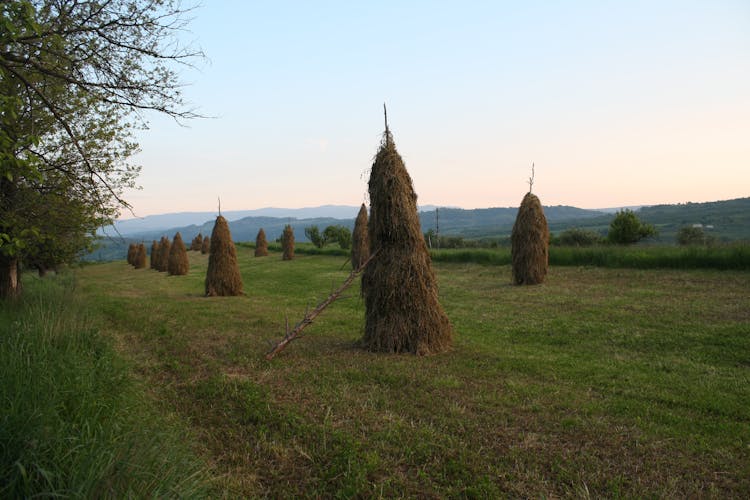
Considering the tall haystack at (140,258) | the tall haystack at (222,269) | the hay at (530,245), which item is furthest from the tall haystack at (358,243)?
the tall haystack at (140,258)

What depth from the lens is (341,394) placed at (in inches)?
216

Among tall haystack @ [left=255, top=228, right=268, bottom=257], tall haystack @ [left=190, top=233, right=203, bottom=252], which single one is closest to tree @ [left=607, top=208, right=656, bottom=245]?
tall haystack @ [left=255, top=228, right=268, bottom=257]

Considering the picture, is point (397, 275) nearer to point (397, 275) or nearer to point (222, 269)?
point (397, 275)

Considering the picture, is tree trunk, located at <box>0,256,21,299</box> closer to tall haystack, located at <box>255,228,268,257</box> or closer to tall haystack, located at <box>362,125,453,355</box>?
tall haystack, located at <box>362,125,453,355</box>

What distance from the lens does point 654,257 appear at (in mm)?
17953

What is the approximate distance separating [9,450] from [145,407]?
2.24 meters

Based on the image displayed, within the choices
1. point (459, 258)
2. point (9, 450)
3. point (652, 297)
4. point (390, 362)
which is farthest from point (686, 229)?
point (9, 450)

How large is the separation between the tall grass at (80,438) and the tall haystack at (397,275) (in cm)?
372

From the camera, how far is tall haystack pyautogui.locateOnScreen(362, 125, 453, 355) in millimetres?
7480

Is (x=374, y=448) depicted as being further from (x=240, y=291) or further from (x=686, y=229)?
(x=686, y=229)

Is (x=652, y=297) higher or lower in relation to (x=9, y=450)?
lower

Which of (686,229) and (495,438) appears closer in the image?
(495,438)

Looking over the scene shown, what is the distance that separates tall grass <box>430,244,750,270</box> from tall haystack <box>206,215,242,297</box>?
13746 millimetres

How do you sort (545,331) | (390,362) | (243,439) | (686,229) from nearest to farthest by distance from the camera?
(243,439)
(390,362)
(545,331)
(686,229)
